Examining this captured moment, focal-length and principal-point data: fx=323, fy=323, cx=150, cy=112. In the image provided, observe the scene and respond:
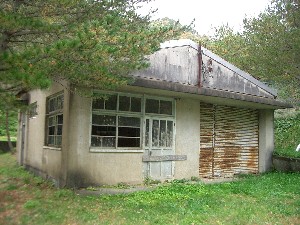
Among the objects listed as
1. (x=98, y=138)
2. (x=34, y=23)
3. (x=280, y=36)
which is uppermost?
(x=280, y=36)

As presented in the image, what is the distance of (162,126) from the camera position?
35.6 feet

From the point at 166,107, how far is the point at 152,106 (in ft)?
1.91

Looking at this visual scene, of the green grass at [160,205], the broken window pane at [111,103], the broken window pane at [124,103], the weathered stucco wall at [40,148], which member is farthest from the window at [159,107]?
the weathered stucco wall at [40,148]

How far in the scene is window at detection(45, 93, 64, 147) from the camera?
33.6 ft

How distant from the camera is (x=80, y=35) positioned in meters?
5.67

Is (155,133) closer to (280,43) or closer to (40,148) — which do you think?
(40,148)

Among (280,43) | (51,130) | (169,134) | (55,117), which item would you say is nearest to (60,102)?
(55,117)

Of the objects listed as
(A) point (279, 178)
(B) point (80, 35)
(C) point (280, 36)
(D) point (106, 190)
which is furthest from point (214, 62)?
(B) point (80, 35)

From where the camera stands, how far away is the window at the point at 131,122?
959cm

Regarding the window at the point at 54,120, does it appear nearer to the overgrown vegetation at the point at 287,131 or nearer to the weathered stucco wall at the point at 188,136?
the weathered stucco wall at the point at 188,136

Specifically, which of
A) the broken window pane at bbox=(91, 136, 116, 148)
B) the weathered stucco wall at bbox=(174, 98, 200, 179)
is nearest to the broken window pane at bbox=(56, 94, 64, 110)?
the broken window pane at bbox=(91, 136, 116, 148)

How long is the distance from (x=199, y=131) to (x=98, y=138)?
4053mm

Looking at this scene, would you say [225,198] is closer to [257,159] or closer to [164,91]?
[164,91]

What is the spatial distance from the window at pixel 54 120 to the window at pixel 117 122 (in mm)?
1360
